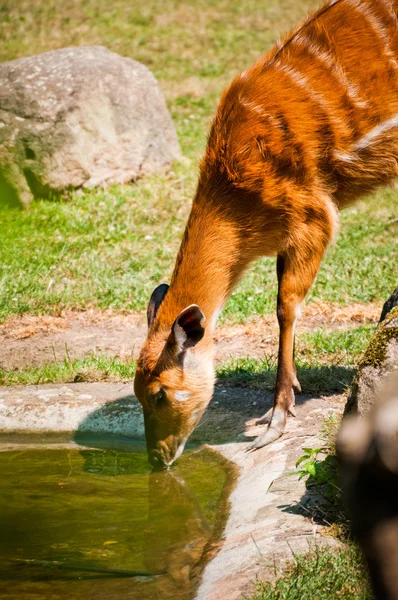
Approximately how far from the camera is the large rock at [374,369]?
372cm

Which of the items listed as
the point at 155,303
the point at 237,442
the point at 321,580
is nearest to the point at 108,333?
the point at 155,303

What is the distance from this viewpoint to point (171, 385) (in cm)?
520

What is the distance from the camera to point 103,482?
519 centimetres

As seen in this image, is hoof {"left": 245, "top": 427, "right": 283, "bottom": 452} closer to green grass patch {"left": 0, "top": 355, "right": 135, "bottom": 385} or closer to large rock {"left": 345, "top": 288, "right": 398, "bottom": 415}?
large rock {"left": 345, "top": 288, "right": 398, "bottom": 415}

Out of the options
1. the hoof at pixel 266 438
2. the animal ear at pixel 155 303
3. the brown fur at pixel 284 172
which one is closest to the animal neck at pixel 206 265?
the brown fur at pixel 284 172

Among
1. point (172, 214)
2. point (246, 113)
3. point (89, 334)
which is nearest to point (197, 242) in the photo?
point (246, 113)

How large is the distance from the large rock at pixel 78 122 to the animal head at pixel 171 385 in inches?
216

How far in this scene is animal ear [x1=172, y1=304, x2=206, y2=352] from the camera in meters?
4.94

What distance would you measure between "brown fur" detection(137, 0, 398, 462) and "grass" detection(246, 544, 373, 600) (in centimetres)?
162

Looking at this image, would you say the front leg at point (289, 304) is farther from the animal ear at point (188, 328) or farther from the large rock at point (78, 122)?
the large rock at point (78, 122)

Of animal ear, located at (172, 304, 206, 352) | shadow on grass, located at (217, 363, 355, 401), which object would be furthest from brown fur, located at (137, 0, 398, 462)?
shadow on grass, located at (217, 363, 355, 401)

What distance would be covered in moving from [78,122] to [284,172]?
5.87m

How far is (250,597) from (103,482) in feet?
6.20

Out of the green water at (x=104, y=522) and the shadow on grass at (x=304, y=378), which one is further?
the shadow on grass at (x=304, y=378)
